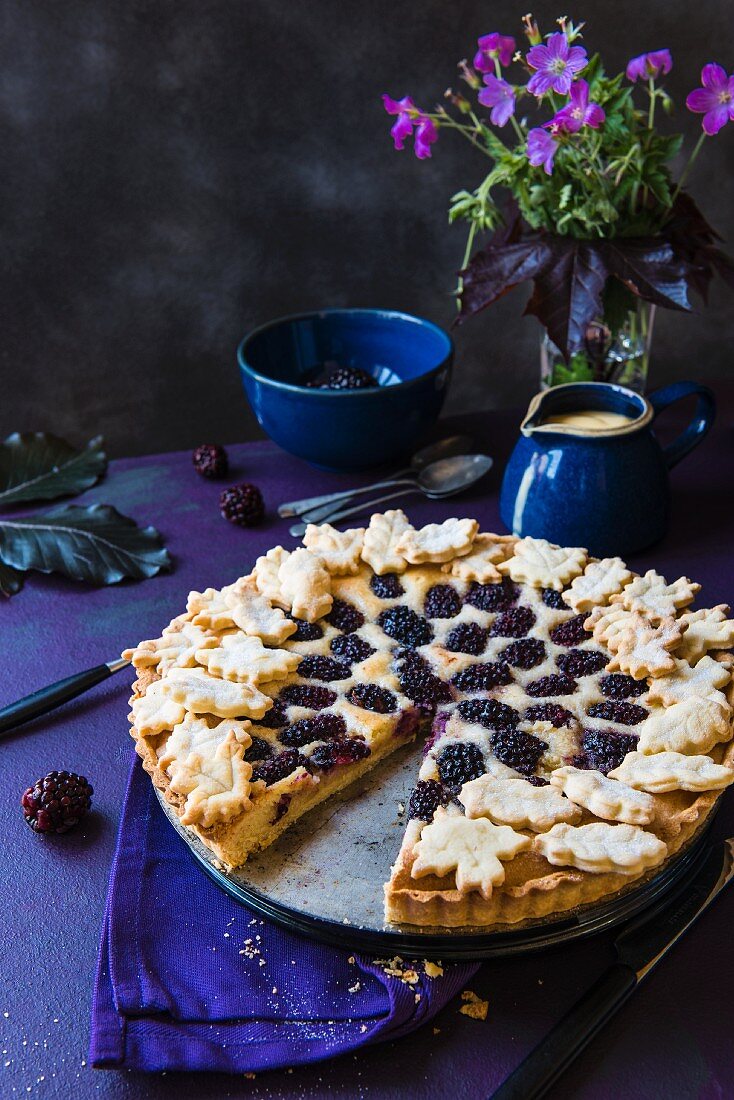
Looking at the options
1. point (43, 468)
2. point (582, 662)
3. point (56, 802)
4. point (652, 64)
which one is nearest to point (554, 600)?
point (582, 662)

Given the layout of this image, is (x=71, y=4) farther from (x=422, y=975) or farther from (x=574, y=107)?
(x=422, y=975)

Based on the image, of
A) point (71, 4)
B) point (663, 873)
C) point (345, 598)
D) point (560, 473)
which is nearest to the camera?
point (663, 873)

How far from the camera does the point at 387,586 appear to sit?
2070mm

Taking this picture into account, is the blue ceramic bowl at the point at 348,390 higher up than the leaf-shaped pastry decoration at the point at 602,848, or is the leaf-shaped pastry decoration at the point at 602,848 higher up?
the blue ceramic bowl at the point at 348,390

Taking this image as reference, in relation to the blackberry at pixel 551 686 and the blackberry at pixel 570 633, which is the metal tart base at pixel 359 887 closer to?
the blackberry at pixel 551 686

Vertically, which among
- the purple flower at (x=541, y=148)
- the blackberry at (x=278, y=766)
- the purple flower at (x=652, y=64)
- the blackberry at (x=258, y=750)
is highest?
the purple flower at (x=652, y=64)

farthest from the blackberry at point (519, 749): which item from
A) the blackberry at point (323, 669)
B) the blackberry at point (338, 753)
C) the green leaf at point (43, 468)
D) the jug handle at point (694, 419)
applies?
the green leaf at point (43, 468)

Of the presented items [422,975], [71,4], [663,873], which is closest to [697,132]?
[71,4]

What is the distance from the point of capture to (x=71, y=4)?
112 inches

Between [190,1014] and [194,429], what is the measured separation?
2.56 metres

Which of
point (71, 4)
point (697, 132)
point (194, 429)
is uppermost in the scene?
point (71, 4)

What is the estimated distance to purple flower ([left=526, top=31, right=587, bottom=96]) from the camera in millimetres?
2137

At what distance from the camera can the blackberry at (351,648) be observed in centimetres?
191

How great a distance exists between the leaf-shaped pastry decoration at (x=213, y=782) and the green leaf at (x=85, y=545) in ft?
2.89
